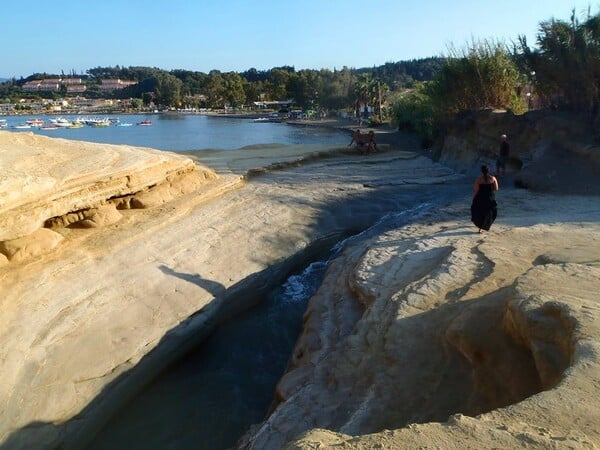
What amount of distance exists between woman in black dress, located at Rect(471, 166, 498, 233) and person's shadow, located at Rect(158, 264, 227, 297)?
15.8 ft

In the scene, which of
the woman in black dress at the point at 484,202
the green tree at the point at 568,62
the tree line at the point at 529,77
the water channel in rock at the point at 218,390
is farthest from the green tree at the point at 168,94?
the woman in black dress at the point at 484,202

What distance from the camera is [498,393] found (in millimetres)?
4480

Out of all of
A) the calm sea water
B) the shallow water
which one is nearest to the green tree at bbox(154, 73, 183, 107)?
the calm sea water

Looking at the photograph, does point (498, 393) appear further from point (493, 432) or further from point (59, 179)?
point (59, 179)

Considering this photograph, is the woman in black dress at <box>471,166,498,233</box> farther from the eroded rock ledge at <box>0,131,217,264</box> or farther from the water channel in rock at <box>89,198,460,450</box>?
the eroded rock ledge at <box>0,131,217,264</box>

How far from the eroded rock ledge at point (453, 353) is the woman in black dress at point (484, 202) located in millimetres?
692

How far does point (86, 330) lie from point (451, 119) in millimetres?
19335

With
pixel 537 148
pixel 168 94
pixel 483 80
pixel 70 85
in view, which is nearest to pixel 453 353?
pixel 537 148

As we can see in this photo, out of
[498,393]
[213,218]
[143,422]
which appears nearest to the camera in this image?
[498,393]

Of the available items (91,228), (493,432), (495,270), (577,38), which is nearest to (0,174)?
(91,228)

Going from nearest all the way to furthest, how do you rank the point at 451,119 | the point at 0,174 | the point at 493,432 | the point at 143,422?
the point at 493,432, the point at 143,422, the point at 0,174, the point at 451,119

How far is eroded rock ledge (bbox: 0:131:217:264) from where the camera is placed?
28.7ft

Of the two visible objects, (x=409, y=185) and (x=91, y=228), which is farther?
(x=409, y=185)

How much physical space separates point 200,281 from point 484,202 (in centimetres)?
537
